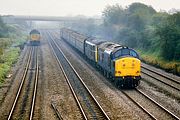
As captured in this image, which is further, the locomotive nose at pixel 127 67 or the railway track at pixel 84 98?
the locomotive nose at pixel 127 67

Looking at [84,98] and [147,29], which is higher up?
[147,29]

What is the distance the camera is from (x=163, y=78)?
30484mm

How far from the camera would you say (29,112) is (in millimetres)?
19391

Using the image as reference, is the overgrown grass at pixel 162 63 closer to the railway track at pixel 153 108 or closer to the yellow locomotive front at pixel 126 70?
the yellow locomotive front at pixel 126 70

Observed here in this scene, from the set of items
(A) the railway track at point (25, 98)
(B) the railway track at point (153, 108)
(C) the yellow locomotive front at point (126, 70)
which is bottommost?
(A) the railway track at point (25, 98)

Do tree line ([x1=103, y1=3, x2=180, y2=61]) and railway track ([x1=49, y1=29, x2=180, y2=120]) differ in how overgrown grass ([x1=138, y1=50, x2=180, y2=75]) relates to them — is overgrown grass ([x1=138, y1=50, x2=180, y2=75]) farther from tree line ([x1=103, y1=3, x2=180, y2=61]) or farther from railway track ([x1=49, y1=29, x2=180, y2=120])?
railway track ([x1=49, y1=29, x2=180, y2=120])

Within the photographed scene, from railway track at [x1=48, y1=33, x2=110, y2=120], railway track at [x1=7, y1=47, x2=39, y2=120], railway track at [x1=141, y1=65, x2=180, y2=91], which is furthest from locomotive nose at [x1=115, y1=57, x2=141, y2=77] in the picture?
railway track at [x1=7, y1=47, x2=39, y2=120]

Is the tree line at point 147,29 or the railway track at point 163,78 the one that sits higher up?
→ the tree line at point 147,29

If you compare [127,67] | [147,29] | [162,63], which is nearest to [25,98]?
[127,67]

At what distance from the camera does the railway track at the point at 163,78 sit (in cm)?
2689

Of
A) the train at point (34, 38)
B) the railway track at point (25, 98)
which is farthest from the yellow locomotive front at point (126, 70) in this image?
the train at point (34, 38)

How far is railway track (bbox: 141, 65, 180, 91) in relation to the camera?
2689 cm

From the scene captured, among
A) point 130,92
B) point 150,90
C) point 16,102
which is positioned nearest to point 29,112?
point 16,102

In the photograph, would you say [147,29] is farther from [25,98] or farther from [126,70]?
[25,98]
